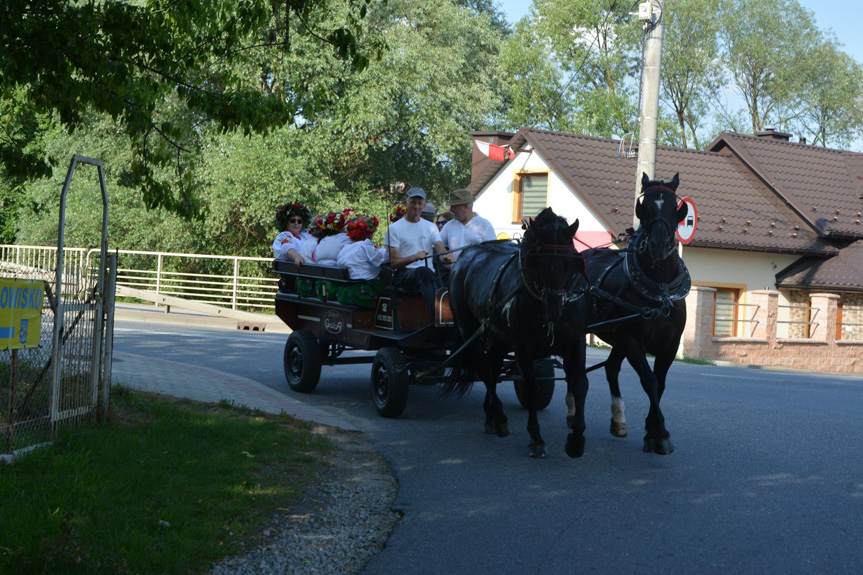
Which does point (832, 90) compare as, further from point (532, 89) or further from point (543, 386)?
point (543, 386)

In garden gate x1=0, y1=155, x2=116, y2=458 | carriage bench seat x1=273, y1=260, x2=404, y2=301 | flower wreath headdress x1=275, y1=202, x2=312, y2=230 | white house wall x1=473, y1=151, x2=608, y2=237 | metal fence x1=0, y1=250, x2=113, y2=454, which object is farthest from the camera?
white house wall x1=473, y1=151, x2=608, y2=237

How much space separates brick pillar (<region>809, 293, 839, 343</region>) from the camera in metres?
25.1

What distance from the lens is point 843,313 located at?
29.1 metres

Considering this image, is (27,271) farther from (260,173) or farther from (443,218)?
(260,173)

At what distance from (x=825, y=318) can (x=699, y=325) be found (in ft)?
16.1

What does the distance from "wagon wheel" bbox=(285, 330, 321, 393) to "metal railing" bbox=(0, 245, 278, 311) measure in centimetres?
1507

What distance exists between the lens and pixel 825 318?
25.1 m

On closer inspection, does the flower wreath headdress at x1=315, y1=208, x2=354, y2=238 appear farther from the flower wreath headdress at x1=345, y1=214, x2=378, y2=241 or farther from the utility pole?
the utility pole

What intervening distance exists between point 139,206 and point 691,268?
59.1 ft

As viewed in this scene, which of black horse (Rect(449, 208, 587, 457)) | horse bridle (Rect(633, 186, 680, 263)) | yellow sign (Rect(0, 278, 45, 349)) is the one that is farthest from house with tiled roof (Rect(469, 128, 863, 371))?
yellow sign (Rect(0, 278, 45, 349))

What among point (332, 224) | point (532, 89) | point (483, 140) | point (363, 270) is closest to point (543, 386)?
point (363, 270)

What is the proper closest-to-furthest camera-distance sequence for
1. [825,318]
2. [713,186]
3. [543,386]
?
[543,386] < [825,318] < [713,186]

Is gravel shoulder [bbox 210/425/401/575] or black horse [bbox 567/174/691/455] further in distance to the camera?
black horse [bbox 567/174/691/455]

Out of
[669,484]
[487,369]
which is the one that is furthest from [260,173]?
[669,484]
